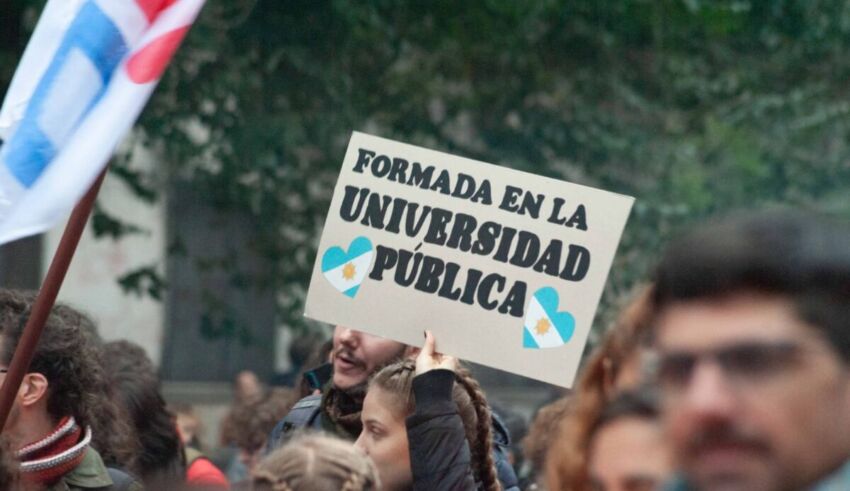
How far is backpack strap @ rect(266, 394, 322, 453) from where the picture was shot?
4.18 m

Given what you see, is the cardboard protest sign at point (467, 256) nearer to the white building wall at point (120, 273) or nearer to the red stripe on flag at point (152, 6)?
the red stripe on flag at point (152, 6)

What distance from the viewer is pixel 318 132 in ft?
32.6

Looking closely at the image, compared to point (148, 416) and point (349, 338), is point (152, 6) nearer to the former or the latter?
point (349, 338)

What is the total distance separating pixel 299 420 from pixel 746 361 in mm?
2862

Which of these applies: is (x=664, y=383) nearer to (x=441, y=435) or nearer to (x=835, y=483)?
(x=835, y=483)

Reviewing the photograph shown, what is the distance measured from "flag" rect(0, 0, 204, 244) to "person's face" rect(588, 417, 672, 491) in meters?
1.30

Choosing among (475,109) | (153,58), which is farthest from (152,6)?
(475,109)

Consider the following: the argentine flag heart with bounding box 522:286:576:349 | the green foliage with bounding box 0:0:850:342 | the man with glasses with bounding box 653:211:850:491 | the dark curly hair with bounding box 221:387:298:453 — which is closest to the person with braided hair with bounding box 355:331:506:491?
the argentine flag heart with bounding box 522:286:576:349

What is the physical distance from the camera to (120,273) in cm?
1379

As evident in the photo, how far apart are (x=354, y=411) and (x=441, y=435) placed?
23.2 inches

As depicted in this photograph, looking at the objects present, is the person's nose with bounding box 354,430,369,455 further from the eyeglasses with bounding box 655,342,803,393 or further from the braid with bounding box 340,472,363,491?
the eyeglasses with bounding box 655,342,803,393

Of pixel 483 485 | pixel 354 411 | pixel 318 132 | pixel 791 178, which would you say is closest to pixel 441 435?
pixel 483 485

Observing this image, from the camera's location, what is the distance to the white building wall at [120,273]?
13695 millimetres

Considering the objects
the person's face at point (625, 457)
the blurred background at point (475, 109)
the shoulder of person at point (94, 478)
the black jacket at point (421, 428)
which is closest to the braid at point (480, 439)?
the black jacket at point (421, 428)
